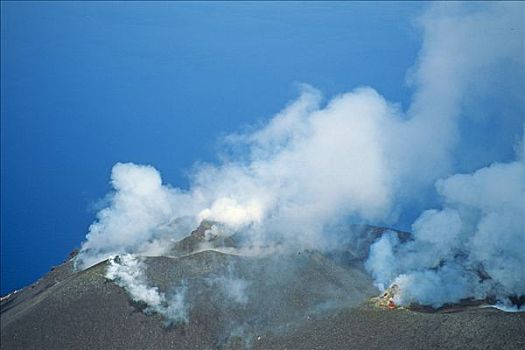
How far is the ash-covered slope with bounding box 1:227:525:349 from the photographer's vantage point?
37.0 m

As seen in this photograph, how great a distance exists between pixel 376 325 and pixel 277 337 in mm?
7938

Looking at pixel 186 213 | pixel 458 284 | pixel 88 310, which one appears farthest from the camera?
pixel 186 213

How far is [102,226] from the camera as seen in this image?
58062 millimetres

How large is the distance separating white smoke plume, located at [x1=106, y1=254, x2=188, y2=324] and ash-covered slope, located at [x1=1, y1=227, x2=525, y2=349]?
0.26 meters

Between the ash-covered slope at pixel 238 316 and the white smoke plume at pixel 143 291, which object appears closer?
the ash-covered slope at pixel 238 316

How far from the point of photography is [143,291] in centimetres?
4272

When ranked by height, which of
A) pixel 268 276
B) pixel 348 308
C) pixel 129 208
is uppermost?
→ pixel 129 208

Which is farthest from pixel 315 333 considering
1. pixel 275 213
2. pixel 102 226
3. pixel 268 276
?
pixel 102 226

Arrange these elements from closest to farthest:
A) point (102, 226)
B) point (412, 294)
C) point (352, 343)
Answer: point (352, 343) → point (412, 294) → point (102, 226)

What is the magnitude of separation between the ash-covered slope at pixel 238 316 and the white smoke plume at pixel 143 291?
0.85 ft

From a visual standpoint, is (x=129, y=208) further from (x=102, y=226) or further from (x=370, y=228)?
(x=370, y=228)

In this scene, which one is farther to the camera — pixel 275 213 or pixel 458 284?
pixel 275 213

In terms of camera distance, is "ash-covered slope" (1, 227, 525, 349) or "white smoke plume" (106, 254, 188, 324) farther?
"white smoke plume" (106, 254, 188, 324)

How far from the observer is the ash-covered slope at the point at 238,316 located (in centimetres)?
3700
